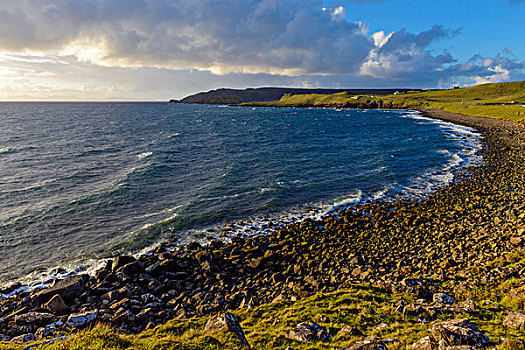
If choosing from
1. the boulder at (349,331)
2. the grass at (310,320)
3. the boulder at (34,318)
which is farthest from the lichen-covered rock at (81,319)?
the boulder at (349,331)

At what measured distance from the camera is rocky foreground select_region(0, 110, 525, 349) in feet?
35.1

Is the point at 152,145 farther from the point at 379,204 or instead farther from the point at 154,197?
the point at 379,204

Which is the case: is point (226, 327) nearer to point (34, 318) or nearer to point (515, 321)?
point (515, 321)

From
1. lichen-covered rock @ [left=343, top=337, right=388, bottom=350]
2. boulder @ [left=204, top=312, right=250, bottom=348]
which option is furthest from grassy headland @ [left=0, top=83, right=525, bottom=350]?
boulder @ [left=204, top=312, right=250, bottom=348]

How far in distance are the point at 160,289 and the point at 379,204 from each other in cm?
2323

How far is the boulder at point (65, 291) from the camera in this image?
15.2 metres

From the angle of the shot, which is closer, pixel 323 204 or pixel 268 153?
pixel 323 204

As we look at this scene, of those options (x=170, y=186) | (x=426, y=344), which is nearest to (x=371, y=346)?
(x=426, y=344)

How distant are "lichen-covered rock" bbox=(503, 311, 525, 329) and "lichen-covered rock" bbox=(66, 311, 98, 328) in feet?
56.1

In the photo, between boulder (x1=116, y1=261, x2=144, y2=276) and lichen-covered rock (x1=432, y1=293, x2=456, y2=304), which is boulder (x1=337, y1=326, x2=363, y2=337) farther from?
boulder (x1=116, y1=261, x2=144, y2=276)

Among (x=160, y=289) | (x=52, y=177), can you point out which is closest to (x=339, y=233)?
(x=160, y=289)

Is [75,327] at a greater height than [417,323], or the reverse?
[417,323]

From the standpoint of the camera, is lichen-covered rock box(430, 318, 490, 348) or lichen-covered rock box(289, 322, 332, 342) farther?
lichen-covered rock box(289, 322, 332, 342)

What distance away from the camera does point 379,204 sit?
28.6 metres
